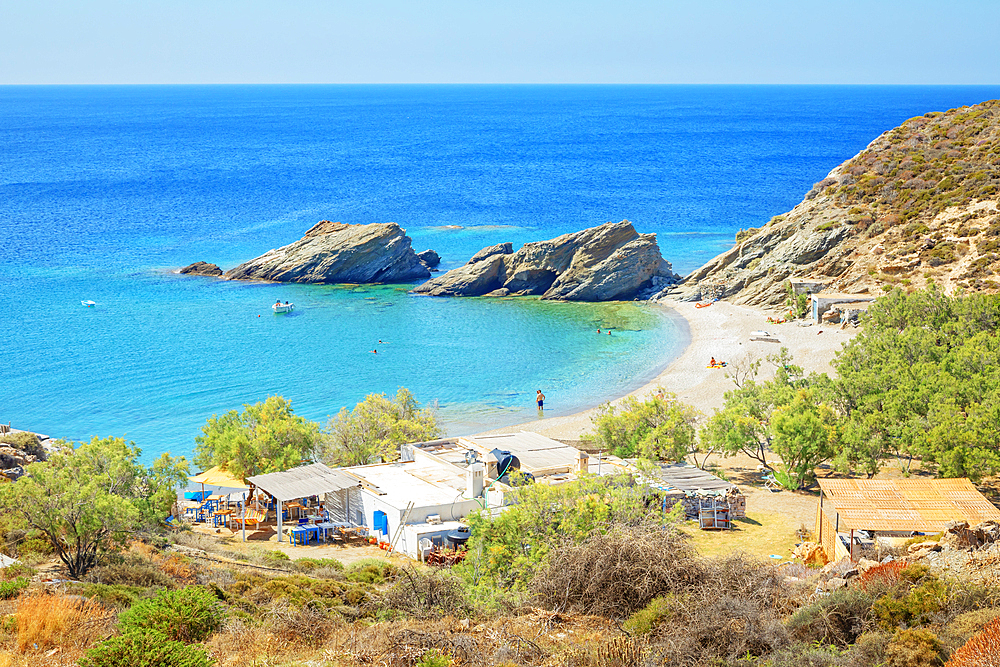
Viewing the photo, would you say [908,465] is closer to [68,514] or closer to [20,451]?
[68,514]

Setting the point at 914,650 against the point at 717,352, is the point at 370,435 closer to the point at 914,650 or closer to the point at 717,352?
the point at 914,650

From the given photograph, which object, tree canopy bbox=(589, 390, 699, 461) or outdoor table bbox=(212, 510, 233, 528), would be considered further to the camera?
tree canopy bbox=(589, 390, 699, 461)

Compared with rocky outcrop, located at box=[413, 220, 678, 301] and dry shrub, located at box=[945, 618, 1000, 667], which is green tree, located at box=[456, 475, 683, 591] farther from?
rocky outcrop, located at box=[413, 220, 678, 301]

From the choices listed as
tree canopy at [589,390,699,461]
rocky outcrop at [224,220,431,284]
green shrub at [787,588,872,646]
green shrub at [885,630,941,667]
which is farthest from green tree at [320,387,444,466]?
rocky outcrop at [224,220,431,284]

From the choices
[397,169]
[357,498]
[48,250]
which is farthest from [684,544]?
[397,169]

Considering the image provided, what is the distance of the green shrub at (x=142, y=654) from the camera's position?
9.00 metres

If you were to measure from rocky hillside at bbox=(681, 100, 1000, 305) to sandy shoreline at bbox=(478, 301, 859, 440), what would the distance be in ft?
12.5

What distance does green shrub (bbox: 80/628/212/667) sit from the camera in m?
9.00

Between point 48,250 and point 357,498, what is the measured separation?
61998 millimetres

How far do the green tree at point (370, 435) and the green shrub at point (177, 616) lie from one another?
15.4 meters

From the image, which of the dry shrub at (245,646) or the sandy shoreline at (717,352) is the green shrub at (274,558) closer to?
the dry shrub at (245,646)

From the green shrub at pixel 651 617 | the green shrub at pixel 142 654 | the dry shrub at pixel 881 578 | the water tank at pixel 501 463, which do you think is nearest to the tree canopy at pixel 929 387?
the water tank at pixel 501 463

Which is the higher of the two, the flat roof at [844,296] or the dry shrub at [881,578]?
the flat roof at [844,296]

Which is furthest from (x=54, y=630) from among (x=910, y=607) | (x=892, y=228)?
(x=892, y=228)
